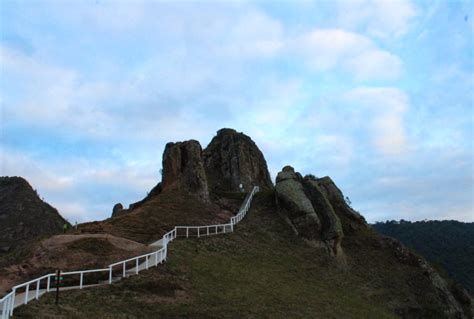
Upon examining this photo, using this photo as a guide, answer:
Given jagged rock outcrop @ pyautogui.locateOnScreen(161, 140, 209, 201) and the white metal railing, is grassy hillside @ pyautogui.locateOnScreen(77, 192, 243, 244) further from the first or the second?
the white metal railing

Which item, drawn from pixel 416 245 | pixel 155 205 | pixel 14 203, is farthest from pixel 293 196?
pixel 416 245

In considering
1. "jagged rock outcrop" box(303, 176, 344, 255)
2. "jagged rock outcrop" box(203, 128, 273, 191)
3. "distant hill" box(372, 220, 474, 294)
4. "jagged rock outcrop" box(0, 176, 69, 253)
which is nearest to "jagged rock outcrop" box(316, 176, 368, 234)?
"jagged rock outcrop" box(303, 176, 344, 255)

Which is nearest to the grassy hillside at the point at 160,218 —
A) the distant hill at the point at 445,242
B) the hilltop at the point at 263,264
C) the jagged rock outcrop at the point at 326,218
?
the hilltop at the point at 263,264

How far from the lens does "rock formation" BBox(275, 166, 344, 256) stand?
42.5 metres

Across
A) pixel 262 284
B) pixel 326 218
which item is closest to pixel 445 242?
pixel 326 218

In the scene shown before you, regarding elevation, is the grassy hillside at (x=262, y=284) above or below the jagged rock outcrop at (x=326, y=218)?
below

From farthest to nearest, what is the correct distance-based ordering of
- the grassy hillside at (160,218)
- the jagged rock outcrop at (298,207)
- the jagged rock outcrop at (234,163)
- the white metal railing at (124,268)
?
the jagged rock outcrop at (234,163) < the jagged rock outcrop at (298,207) < the grassy hillside at (160,218) < the white metal railing at (124,268)

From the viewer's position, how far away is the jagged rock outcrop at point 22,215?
78125mm

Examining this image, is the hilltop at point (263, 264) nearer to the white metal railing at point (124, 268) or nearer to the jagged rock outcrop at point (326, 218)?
the jagged rock outcrop at point (326, 218)

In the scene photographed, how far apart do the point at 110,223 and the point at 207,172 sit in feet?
84.0

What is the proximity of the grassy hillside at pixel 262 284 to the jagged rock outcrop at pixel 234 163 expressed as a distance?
9398 millimetres

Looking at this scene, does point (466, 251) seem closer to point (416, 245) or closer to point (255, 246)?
point (416, 245)

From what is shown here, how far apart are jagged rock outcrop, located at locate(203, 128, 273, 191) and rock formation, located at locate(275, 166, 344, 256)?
454 inches

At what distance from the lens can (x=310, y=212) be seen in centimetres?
4397
